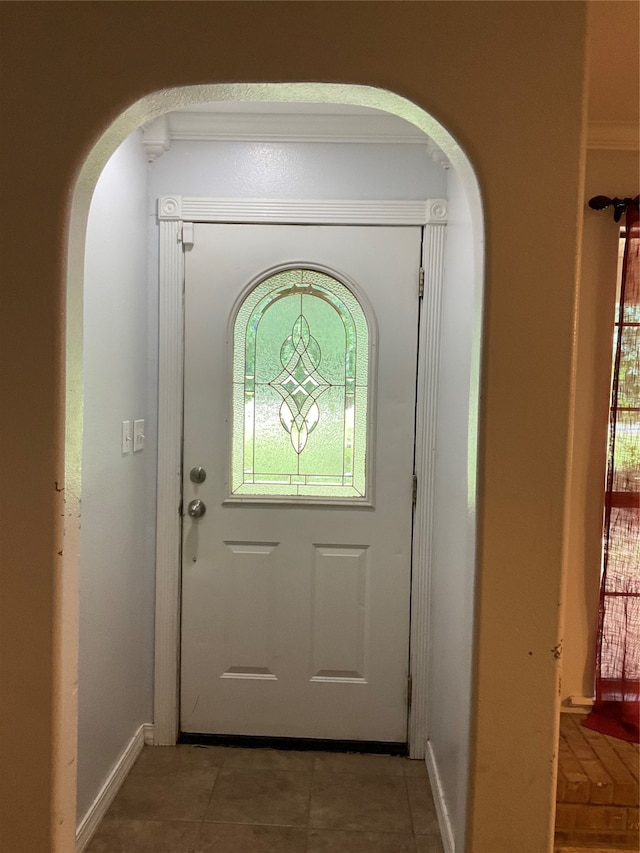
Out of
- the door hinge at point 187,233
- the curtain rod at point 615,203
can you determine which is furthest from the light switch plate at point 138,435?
the curtain rod at point 615,203

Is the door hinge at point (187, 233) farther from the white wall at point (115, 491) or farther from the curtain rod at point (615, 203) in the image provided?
the curtain rod at point (615, 203)

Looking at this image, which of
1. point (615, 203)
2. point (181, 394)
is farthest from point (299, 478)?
point (615, 203)

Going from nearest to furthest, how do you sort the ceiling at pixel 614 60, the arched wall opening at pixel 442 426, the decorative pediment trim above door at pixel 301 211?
the arched wall opening at pixel 442 426 → the ceiling at pixel 614 60 → the decorative pediment trim above door at pixel 301 211

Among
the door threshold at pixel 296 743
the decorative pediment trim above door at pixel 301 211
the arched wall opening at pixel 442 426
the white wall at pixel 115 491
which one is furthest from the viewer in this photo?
the door threshold at pixel 296 743

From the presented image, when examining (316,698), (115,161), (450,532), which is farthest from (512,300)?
(316,698)

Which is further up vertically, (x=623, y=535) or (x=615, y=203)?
(x=615, y=203)

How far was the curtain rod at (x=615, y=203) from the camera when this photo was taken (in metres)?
2.11

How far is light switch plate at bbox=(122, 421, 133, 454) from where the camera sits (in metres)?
2.04

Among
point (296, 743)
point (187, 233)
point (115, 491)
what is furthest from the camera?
point (296, 743)

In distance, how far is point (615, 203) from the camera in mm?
2125

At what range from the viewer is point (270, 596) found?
231cm

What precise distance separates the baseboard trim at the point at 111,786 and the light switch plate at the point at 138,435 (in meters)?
1.08

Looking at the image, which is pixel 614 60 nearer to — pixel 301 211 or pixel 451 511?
pixel 301 211

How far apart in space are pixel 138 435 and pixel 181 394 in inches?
8.8
